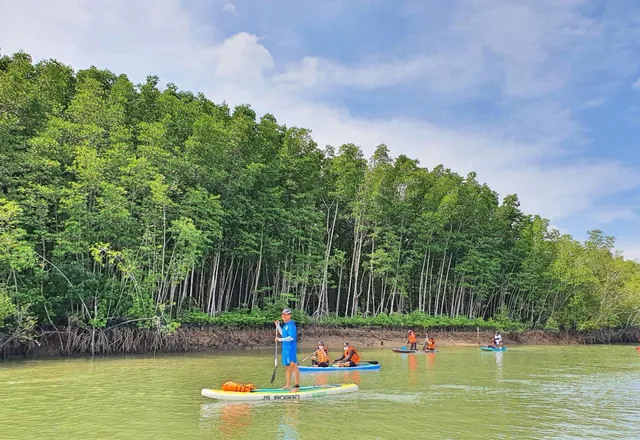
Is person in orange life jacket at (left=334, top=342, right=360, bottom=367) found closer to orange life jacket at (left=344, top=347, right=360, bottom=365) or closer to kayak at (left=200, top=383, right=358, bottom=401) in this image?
orange life jacket at (left=344, top=347, right=360, bottom=365)

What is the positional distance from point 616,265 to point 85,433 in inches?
1908

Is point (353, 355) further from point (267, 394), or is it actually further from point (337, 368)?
point (267, 394)

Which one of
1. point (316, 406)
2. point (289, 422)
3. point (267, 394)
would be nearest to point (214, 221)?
point (267, 394)

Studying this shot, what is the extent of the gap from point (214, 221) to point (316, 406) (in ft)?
50.4

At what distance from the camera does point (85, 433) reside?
7.95 metres

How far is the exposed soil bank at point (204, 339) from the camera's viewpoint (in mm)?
20703

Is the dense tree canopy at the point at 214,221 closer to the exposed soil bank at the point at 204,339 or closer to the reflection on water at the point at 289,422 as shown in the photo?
the exposed soil bank at the point at 204,339

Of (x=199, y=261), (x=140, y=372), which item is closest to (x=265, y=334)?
(x=199, y=261)

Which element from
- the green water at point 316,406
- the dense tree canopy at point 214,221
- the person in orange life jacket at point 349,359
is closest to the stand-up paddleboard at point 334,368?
the person in orange life jacket at point 349,359

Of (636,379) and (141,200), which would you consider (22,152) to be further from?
(636,379)

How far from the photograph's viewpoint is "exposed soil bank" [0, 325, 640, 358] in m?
20.7

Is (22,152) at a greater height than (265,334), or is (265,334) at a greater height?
(22,152)

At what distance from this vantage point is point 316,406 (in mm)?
10492

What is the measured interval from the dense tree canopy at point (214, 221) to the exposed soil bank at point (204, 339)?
32.5 inches
